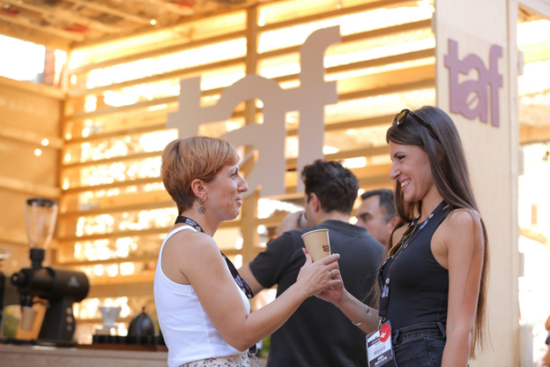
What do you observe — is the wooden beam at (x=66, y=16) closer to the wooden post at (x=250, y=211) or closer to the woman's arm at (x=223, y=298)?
the wooden post at (x=250, y=211)

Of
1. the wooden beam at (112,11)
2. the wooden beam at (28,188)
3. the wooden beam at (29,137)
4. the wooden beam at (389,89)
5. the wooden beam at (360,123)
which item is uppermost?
the wooden beam at (112,11)

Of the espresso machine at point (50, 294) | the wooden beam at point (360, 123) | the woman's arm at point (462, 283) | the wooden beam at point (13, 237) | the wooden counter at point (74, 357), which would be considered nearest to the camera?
the woman's arm at point (462, 283)

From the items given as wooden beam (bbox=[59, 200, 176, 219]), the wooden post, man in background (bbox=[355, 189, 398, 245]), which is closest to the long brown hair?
man in background (bbox=[355, 189, 398, 245])

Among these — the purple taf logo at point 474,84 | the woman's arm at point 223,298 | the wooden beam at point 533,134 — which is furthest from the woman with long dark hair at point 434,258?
the wooden beam at point 533,134

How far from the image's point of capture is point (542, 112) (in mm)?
4598

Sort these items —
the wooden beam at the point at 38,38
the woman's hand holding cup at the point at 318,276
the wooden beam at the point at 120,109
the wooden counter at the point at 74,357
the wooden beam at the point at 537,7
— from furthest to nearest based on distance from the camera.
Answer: the wooden beam at the point at 38,38, the wooden beam at the point at 120,109, the wooden beam at the point at 537,7, the wooden counter at the point at 74,357, the woman's hand holding cup at the point at 318,276

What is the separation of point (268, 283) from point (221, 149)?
3.09 feet

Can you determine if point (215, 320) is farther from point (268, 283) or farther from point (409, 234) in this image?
point (268, 283)

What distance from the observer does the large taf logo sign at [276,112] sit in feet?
17.1

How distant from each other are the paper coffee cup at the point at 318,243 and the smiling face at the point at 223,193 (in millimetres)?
229

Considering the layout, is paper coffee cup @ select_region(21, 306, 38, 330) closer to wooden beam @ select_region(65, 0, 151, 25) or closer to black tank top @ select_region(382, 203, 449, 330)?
wooden beam @ select_region(65, 0, 151, 25)

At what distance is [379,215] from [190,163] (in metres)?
1.78

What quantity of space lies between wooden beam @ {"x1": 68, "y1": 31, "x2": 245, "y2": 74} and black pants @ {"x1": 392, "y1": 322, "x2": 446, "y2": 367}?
462cm

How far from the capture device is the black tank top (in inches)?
72.5
